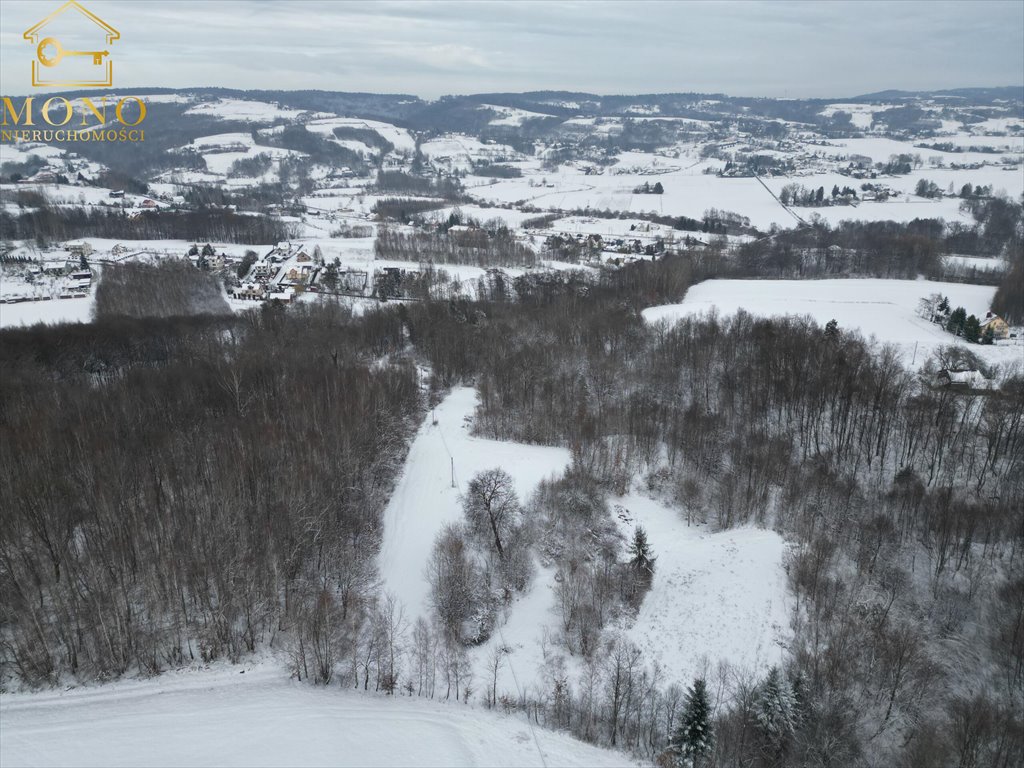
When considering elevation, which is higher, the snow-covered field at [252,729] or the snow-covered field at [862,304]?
the snow-covered field at [862,304]

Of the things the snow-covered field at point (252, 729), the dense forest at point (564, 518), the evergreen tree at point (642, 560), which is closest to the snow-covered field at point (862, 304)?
the dense forest at point (564, 518)

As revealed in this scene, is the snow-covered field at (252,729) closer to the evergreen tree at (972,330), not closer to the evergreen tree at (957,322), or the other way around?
the evergreen tree at (972,330)

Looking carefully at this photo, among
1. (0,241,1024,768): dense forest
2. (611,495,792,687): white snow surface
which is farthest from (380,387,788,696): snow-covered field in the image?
(0,241,1024,768): dense forest

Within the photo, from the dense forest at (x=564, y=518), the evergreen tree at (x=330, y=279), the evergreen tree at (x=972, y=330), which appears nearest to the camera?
the dense forest at (x=564, y=518)

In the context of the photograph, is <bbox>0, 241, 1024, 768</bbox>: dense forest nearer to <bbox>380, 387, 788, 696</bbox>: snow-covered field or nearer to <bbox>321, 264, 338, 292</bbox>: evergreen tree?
<bbox>380, 387, 788, 696</bbox>: snow-covered field

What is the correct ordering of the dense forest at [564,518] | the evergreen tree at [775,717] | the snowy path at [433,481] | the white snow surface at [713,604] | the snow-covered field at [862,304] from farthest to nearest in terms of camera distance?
the snow-covered field at [862,304]
the snowy path at [433,481]
the white snow surface at [713,604]
the dense forest at [564,518]
the evergreen tree at [775,717]

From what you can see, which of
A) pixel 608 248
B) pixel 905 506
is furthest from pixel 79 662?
pixel 608 248
